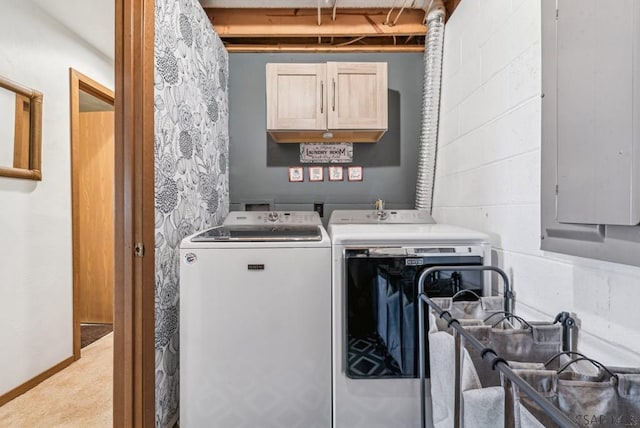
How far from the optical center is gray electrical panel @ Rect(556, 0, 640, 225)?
69cm

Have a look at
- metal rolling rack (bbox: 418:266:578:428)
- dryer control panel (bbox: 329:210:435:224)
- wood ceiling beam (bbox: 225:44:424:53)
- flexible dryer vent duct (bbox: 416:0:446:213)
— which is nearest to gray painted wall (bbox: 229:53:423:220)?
wood ceiling beam (bbox: 225:44:424:53)

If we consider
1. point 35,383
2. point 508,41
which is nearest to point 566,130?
point 508,41

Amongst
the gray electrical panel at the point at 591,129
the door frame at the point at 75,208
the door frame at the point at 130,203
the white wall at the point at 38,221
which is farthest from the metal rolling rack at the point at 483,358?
the door frame at the point at 75,208

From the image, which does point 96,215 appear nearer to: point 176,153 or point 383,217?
point 176,153

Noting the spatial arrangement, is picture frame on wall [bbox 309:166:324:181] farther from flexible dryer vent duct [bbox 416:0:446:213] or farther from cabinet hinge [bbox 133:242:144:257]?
cabinet hinge [bbox 133:242:144:257]

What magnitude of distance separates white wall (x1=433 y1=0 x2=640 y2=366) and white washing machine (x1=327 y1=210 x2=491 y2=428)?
8.5 inches

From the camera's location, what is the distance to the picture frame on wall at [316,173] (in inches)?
102

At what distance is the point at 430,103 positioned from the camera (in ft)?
7.62

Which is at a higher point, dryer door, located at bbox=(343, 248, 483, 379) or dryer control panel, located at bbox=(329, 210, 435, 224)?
dryer control panel, located at bbox=(329, 210, 435, 224)

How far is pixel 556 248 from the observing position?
92cm

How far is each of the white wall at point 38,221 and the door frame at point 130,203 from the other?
1.19 meters

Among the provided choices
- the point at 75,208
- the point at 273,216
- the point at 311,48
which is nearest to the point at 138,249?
the point at 273,216

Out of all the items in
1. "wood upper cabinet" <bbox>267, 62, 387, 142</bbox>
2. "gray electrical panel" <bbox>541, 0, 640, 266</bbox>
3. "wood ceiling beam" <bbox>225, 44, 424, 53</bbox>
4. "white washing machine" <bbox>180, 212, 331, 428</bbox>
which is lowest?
"white washing machine" <bbox>180, 212, 331, 428</bbox>

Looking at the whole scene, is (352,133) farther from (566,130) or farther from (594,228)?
(594,228)
